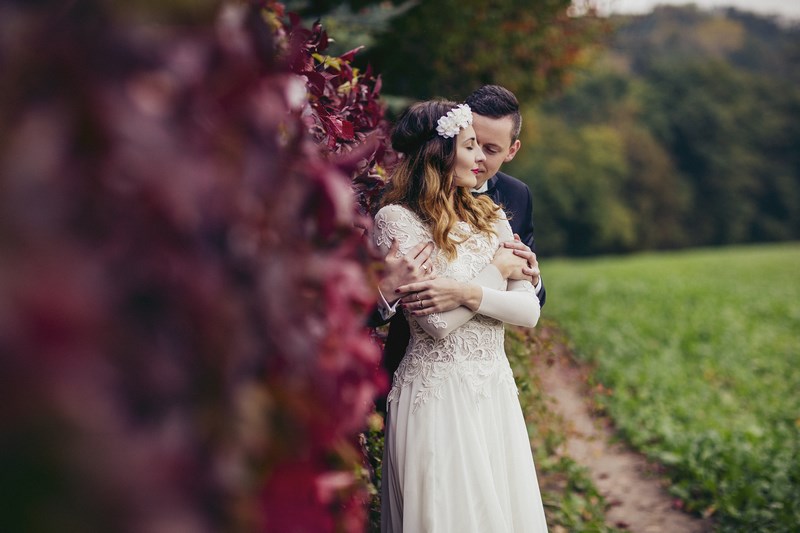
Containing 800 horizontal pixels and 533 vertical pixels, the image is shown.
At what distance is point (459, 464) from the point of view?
2.53 m

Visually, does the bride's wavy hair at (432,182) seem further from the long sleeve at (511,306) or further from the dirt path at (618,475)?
the dirt path at (618,475)

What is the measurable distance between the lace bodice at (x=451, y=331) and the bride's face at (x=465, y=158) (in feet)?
0.57

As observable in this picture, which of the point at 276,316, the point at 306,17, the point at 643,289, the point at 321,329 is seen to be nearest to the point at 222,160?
the point at 276,316

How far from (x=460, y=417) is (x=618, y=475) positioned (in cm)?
403

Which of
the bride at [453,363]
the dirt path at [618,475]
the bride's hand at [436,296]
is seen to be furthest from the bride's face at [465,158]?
the dirt path at [618,475]

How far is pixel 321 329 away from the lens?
1.06 meters

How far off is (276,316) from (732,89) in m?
57.8

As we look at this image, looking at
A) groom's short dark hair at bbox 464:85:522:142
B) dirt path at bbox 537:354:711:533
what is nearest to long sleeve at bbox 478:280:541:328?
groom's short dark hair at bbox 464:85:522:142

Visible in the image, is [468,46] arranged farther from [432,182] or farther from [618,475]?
[432,182]

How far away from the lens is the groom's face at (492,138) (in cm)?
344

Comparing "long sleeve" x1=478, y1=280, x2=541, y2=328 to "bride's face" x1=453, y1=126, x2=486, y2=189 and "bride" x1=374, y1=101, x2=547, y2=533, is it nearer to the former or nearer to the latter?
"bride" x1=374, y1=101, x2=547, y2=533

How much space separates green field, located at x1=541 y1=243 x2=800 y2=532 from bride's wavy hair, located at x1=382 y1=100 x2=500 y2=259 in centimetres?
344

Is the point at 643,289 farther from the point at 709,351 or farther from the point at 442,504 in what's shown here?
the point at 442,504

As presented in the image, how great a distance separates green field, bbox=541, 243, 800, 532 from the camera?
533cm
